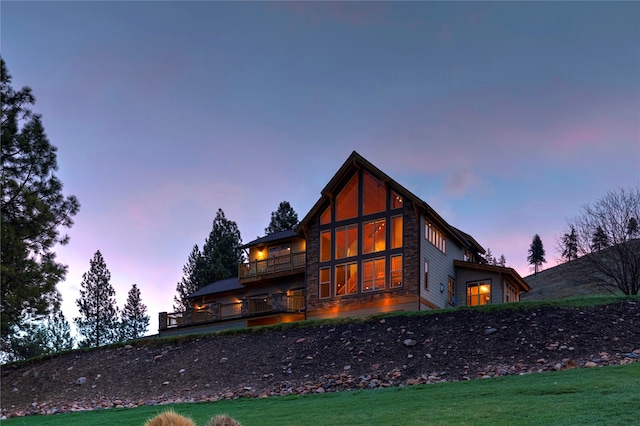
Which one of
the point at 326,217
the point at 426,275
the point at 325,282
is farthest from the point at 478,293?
the point at 326,217

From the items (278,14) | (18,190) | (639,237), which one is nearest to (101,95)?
(18,190)

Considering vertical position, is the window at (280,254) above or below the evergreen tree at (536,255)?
below

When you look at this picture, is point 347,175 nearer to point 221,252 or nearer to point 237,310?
point 237,310

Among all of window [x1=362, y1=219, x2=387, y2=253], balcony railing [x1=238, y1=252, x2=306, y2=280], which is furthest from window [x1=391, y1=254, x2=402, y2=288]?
balcony railing [x1=238, y1=252, x2=306, y2=280]

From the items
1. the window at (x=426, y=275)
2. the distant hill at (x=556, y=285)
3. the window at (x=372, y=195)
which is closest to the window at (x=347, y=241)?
the window at (x=372, y=195)

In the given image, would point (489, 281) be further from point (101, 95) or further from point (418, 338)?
point (101, 95)

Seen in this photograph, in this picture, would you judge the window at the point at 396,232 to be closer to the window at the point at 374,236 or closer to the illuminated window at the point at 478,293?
the window at the point at 374,236

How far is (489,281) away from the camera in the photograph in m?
34.0

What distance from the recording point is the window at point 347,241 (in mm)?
31712

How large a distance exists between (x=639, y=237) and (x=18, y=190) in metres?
29.2

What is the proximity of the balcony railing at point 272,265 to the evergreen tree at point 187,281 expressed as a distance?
18.8 meters

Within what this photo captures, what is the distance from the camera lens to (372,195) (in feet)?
104

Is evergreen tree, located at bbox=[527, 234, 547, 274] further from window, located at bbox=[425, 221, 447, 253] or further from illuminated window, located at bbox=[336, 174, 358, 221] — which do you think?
illuminated window, located at bbox=[336, 174, 358, 221]

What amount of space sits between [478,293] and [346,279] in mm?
7451
